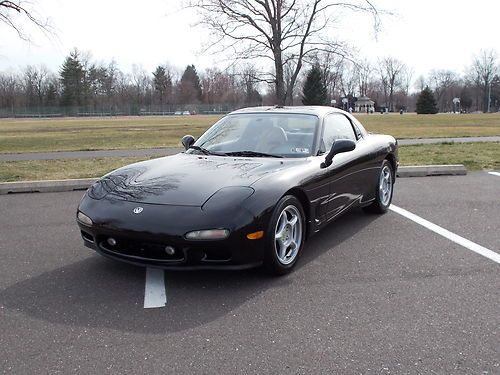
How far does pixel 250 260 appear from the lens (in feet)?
11.4

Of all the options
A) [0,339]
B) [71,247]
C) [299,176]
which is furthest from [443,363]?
[71,247]

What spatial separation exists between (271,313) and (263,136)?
2.14m

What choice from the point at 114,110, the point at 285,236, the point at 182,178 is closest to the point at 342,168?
the point at 285,236

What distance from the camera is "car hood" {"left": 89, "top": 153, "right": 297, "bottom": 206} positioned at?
141 inches

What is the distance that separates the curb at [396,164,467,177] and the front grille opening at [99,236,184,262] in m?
6.31

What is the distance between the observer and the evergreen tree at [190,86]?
371 ft

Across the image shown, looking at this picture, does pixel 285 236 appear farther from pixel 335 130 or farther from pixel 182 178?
pixel 335 130

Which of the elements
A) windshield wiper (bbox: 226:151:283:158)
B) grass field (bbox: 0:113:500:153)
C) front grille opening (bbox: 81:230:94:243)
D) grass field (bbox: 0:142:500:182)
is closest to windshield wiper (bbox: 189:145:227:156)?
windshield wiper (bbox: 226:151:283:158)

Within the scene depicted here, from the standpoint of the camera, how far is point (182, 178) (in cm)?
387

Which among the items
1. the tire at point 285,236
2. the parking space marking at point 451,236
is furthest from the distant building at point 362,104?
the tire at point 285,236

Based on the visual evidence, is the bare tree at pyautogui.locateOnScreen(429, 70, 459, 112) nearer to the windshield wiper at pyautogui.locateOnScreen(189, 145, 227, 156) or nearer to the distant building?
the distant building

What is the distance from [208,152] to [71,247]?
1640 millimetres

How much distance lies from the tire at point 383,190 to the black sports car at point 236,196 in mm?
544

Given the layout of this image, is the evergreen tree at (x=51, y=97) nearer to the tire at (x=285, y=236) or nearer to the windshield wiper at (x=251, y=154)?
the windshield wiper at (x=251, y=154)
